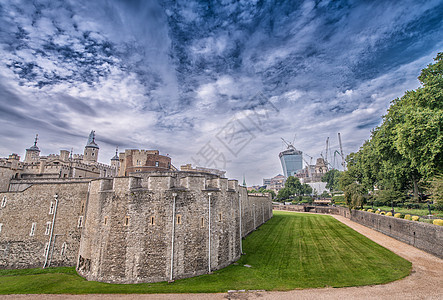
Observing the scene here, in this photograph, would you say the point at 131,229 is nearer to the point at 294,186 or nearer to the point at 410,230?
the point at 410,230

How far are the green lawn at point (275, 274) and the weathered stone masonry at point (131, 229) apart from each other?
3.42 feet

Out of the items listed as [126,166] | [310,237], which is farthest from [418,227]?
[126,166]

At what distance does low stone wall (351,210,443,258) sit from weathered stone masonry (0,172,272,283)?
1899cm

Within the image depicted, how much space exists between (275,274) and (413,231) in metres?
18.4

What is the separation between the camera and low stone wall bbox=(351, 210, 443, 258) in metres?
20.9

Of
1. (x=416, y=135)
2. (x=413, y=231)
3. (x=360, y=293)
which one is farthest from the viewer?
(x=416, y=135)

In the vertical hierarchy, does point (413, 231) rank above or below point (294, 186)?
below

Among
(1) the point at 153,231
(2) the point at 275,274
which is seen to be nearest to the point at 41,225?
(1) the point at 153,231

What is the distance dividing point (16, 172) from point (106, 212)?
27625 mm

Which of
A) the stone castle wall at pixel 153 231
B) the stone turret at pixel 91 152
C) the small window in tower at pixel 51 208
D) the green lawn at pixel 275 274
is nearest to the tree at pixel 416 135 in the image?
the green lawn at pixel 275 274

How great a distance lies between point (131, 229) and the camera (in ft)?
59.0

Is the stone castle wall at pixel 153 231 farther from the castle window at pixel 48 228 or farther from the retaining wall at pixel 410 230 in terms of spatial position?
the retaining wall at pixel 410 230

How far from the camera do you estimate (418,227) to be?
23.9m

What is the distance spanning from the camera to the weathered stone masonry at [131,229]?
1775 centimetres
